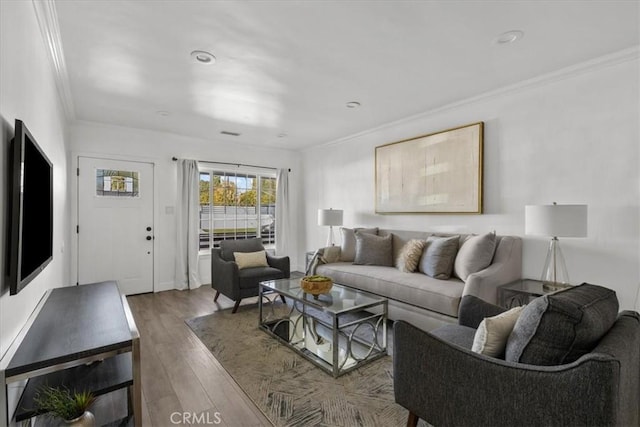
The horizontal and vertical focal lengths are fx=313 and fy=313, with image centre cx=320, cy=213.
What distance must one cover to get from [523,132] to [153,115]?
4.33m

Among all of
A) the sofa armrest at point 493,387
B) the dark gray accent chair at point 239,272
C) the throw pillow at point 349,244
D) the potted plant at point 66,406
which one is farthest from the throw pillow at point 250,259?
the sofa armrest at point 493,387

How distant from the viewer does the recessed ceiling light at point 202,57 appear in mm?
2482

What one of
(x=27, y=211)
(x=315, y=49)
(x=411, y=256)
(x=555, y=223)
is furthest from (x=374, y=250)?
(x=27, y=211)

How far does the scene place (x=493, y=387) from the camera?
49.3 inches

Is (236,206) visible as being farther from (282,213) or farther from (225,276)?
(225,276)

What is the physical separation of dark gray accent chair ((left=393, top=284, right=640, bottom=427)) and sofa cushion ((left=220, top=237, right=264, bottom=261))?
125 inches

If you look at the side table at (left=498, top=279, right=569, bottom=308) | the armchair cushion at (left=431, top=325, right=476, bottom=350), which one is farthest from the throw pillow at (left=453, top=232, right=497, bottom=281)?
the armchair cushion at (left=431, top=325, right=476, bottom=350)

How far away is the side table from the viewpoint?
8.81ft

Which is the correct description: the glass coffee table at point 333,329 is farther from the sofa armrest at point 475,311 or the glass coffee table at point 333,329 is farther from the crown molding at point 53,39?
the crown molding at point 53,39

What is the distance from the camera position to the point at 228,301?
4.26 meters

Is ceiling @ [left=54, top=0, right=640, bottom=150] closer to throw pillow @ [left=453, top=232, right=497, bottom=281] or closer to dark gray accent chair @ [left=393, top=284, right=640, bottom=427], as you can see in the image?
throw pillow @ [left=453, top=232, right=497, bottom=281]

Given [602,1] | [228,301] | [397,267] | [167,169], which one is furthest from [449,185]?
[167,169]

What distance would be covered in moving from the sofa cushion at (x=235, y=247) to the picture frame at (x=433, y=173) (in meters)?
1.88

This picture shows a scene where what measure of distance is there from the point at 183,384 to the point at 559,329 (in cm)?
231
